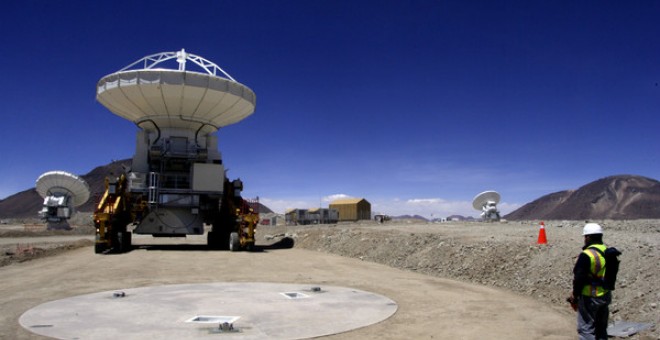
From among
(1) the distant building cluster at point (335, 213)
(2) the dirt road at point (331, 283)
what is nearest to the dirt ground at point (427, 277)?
(2) the dirt road at point (331, 283)

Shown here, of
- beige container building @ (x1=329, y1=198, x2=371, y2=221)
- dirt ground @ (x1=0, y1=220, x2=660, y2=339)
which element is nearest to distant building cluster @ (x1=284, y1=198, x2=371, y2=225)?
beige container building @ (x1=329, y1=198, x2=371, y2=221)

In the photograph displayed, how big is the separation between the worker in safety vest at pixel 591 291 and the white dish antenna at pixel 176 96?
24.8m

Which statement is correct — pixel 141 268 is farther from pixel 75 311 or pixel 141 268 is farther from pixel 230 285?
pixel 75 311

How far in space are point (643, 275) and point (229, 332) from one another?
375 inches

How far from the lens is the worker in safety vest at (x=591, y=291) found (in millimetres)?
6730

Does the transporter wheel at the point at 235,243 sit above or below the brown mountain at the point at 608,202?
below

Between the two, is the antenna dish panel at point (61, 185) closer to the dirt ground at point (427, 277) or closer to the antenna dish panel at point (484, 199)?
the dirt ground at point (427, 277)

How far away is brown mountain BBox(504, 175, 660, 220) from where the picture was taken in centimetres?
14634

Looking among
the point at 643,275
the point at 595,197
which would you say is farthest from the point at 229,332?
the point at 595,197

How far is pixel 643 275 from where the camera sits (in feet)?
35.9

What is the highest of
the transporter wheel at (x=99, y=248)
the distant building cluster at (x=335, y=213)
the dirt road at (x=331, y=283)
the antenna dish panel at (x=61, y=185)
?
the antenna dish panel at (x=61, y=185)

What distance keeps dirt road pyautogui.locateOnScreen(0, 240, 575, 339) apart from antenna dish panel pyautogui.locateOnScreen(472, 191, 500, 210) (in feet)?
126

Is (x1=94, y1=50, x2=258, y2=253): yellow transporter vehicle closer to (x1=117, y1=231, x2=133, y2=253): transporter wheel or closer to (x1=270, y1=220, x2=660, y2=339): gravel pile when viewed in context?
(x1=117, y1=231, x2=133, y2=253): transporter wheel

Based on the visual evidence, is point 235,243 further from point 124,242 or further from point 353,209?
point 353,209
